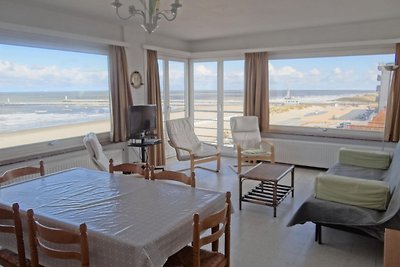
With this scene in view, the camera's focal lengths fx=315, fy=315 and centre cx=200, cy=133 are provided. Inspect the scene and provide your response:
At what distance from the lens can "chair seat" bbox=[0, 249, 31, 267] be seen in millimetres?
1975

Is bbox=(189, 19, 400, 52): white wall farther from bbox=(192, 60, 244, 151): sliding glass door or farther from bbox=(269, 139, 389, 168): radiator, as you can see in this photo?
bbox=(269, 139, 389, 168): radiator

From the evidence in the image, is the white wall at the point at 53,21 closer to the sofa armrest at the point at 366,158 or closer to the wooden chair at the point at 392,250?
the sofa armrest at the point at 366,158

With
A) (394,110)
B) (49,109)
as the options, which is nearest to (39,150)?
(49,109)

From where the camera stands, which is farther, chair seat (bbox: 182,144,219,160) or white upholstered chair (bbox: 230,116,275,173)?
white upholstered chair (bbox: 230,116,275,173)

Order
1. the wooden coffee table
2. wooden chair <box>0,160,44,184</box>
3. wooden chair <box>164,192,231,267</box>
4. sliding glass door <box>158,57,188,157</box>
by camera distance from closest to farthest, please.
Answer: wooden chair <box>164,192,231,267</box> → wooden chair <box>0,160,44,184</box> → the wooden coffee table → sliding glass door <box>158,57,188,157</box>

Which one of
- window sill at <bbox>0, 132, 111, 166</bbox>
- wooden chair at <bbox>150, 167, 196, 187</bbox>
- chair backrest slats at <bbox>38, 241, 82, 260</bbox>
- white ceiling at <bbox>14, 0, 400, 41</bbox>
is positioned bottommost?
chair backrest slats at <bbox>38, 241, 82, 260</bbox>

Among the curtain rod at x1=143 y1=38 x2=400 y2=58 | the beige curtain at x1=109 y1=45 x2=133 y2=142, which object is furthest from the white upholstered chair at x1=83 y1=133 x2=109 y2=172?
the curtain rod at x1=143 y1=38 x2=400 y2=58

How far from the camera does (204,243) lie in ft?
5.69

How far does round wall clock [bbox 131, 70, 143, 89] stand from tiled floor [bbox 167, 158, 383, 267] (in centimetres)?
286

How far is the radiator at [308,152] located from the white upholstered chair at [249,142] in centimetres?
26

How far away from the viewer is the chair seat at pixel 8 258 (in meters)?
1.97

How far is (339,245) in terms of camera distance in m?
2.94

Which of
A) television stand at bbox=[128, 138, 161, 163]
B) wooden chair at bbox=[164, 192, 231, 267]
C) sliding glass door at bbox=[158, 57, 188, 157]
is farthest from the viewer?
sliding glass door at bbox=[158, 57, 188, 157]

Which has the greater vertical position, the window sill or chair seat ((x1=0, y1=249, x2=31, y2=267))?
the window sill
